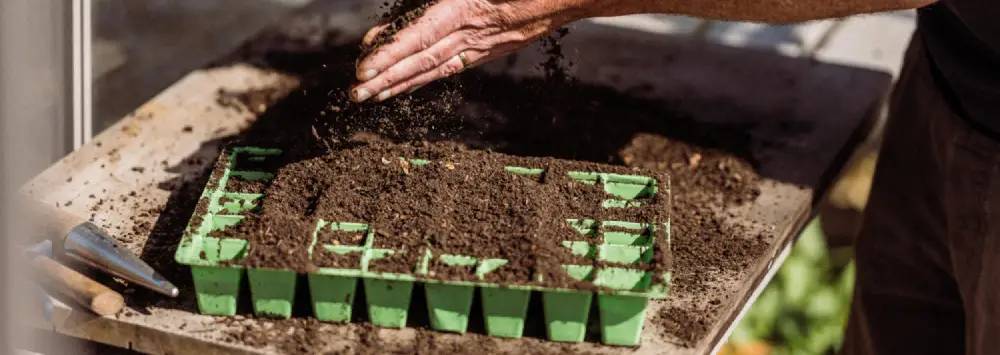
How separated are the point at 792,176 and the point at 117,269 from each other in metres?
1.33

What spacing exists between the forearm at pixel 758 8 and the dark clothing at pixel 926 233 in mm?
502

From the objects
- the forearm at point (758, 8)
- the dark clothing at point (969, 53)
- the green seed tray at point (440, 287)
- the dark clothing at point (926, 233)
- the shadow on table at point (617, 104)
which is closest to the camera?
the green seed tray at point (440, 287)

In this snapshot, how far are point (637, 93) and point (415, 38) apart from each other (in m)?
0.98

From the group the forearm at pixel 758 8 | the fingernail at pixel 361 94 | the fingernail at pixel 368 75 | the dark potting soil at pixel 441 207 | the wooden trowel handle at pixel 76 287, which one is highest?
the forearm at pixel 758 8

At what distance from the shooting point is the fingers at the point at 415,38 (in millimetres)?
1684

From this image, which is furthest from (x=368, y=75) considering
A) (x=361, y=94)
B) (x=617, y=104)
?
(x=617, y=104)

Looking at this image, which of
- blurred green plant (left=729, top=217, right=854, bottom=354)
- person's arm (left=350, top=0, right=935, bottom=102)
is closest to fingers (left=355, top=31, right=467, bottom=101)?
person's arm (left=350, top=0, right=935, bottom=102)

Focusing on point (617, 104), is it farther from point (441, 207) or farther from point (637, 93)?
point (441, 207)

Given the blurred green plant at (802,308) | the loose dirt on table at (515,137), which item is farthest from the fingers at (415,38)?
the blurred green plant at (802,308)

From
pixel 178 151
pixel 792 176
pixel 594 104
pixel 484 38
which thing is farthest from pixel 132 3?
pixel 792 176

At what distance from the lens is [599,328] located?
1.64 meters

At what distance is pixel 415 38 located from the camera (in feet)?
5.54

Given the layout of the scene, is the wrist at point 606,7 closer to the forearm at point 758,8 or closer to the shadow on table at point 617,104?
the forearm at point 758,8

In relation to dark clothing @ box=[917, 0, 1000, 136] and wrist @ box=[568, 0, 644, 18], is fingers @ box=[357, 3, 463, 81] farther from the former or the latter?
dark clothing @ box=[917, 0, 1000, 136]
